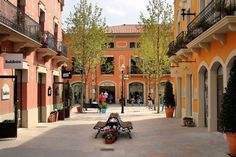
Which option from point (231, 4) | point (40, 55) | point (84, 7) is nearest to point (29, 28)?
point (40, 55)

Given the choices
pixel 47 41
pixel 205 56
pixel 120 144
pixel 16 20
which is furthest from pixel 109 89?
pixel 120 144

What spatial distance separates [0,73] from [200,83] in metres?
9.40

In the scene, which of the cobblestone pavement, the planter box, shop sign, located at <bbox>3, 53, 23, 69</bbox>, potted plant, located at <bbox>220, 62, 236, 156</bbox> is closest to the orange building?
the planter box

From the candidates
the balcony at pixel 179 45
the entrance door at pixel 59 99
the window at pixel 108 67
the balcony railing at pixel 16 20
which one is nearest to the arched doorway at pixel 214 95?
the balcony at pixel 179 45

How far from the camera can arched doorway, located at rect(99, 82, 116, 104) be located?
5527cm

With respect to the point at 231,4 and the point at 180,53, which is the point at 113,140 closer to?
the point at 231,4

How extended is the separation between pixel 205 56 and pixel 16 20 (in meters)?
8.34

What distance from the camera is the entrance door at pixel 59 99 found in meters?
24.8

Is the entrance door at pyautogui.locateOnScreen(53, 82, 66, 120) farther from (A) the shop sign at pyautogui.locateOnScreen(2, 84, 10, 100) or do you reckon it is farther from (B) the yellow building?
(A) the shop sign at pyautogui.locateOnScreen(2, 84, 10, 100)

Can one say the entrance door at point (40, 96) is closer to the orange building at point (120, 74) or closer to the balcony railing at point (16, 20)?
the balcony railing at point (16, 20)

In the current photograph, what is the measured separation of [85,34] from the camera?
1289 inches

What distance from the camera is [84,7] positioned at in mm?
33281

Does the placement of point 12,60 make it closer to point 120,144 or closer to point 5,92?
point 5,92

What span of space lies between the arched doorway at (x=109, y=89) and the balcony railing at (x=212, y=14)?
119ft
